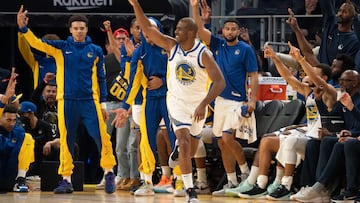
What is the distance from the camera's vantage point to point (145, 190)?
14.4 m

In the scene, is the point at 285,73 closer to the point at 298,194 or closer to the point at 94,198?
the point at 298,194

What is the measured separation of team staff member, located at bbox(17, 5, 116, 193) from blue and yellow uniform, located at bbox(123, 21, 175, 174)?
49 centimetres

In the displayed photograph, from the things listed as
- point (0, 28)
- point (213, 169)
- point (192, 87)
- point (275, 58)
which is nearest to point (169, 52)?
point (192, 87)

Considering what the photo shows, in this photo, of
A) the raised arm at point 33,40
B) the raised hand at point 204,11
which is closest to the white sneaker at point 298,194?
the raised hand at point 204,11

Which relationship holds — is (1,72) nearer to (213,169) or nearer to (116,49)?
(116,49)

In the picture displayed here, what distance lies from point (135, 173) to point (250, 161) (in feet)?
5.56

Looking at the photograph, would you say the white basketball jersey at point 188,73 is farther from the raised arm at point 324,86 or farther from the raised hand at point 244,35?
the raised hand at point 244,35

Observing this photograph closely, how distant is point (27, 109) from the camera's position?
52.5ft

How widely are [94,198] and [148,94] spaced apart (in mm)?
1568

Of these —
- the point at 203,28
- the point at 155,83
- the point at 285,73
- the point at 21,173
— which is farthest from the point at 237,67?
the point at 21,173

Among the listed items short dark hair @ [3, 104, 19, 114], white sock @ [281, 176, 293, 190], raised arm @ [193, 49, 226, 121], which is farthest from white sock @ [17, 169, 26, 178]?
white sock @ [281, 176, 293, 190]

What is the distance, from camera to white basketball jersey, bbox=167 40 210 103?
1308 cm

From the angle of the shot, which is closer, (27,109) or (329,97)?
(329,97)

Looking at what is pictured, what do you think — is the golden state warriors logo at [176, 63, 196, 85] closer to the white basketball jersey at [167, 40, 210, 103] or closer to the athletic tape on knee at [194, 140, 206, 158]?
the white basketball jersey at [167, 40, 210, 103]
